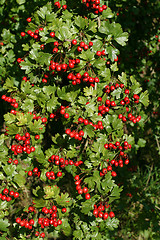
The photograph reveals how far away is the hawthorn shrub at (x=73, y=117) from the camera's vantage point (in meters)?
1.93

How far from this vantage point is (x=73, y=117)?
1.89 metres

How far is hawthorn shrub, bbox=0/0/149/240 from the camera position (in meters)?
1.93

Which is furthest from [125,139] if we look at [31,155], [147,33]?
[147,33]

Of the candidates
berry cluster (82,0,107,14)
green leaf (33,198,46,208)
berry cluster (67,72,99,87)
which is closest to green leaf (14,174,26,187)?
green leaf (33,198,46,208)

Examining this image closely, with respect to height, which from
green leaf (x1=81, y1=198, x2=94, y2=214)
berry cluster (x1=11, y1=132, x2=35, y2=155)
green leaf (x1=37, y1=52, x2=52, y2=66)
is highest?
green leaf (x1=37, y1=52, x2=52, y2=66)

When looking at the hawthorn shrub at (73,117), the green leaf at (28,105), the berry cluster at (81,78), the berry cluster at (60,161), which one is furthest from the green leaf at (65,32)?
the berry cluster at (60,161)

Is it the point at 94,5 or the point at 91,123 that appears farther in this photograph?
the point at 94,5

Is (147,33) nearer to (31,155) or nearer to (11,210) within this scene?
(31,155)

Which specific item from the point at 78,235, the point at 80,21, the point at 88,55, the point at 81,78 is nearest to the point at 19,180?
the point at 78,235

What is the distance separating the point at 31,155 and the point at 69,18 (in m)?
1.37

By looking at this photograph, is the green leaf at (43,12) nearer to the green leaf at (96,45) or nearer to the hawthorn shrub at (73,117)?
the hawthorn shrub at (73,117)

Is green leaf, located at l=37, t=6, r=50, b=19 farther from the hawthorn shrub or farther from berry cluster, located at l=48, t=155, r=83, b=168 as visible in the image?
berry cluster, located at l=48, t=155, r=83, b=168

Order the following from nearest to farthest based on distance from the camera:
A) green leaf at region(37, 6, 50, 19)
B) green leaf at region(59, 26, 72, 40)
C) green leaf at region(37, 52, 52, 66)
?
green leaf at region(59, 26, 72, 40)
green leaf at region(37, 52, 52, 66)
green leaf at region(37, 6, 50, 19)

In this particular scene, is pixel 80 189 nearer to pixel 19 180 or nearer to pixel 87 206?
pixel 87 206
